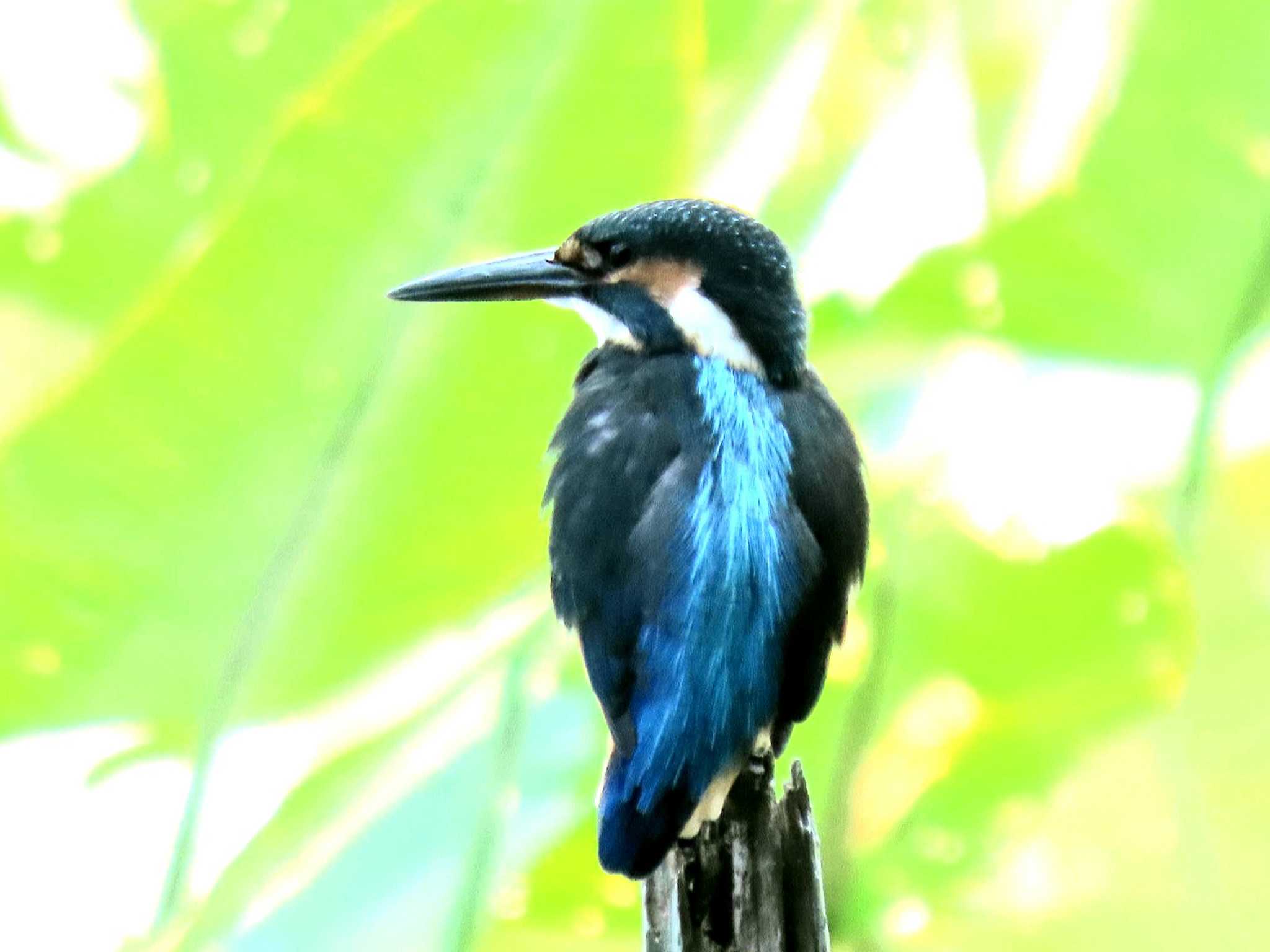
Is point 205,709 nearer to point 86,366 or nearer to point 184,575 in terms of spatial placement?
point 184,575

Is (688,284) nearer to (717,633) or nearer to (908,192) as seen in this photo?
(717,633)

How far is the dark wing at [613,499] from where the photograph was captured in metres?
0.66

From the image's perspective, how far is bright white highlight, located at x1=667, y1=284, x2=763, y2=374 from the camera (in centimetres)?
74

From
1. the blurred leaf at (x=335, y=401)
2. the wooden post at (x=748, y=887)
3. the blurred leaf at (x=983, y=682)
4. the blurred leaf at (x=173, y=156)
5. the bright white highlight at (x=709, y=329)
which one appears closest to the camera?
the wooden post at (x=748, y=887)

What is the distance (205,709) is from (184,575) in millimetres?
150

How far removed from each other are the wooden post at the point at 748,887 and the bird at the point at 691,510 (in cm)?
2

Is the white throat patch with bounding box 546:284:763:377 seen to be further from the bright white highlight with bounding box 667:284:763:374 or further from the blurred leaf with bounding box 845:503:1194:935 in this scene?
the blurred leaf with bounding box 845:503:1194:935

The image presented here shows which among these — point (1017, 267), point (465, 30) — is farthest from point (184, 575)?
point (1017, 267)

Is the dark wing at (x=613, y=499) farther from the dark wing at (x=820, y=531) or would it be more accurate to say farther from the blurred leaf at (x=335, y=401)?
the blurred leaf at (x=335, y=401)

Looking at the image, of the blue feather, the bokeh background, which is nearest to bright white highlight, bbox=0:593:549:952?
the bokeh background

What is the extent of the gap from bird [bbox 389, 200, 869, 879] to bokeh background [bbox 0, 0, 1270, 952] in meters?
0.32

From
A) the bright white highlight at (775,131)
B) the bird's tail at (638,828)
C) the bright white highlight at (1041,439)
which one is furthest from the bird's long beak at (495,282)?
the bright white highlight at (1041,439)

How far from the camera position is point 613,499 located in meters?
A: 0.69

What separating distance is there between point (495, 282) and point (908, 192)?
25.1 inches
